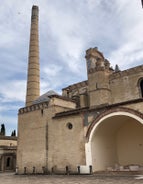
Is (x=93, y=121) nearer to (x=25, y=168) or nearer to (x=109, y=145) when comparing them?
(x=109, y=145)

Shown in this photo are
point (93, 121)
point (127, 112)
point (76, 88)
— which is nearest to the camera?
point (127, 112)

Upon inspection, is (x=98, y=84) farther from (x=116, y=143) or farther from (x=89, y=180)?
(x=89, y=180)

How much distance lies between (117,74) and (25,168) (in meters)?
13.0

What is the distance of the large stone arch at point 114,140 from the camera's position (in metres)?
15.3

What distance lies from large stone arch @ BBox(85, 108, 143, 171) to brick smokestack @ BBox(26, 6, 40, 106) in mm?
16117

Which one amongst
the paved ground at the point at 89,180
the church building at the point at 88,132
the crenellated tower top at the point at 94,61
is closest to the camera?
the paved ground at the point at 89,180

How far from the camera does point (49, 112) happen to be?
61.0 ft

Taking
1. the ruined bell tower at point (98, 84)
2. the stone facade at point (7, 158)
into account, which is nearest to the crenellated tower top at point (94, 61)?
the ruined bell tower at point (98, 84)

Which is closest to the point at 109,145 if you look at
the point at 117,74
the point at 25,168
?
the point at 25,168

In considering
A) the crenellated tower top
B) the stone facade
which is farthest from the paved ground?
the stone facade

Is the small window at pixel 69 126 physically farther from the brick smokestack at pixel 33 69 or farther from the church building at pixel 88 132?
the brick smokestack at pixel 33 69

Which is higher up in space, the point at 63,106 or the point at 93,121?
the point at 63,106

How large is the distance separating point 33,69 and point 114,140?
18.1 metres

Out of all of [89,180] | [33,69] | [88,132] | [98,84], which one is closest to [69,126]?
[88,132]
